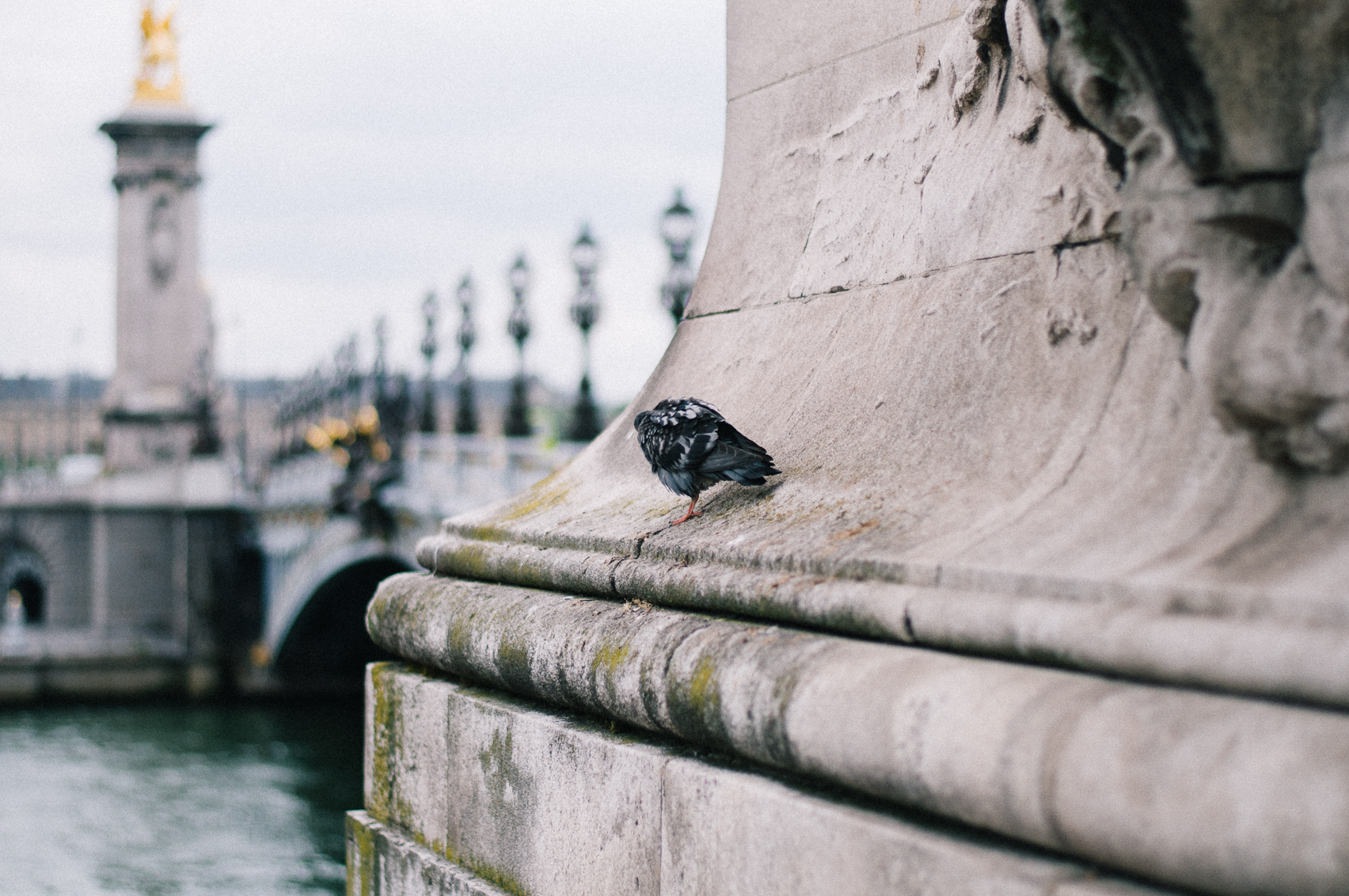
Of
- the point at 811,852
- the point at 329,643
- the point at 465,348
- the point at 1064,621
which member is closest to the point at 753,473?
the point at 811,852

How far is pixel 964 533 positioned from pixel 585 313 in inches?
575

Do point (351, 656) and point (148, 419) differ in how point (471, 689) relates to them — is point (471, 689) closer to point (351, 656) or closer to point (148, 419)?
point (351, 656)

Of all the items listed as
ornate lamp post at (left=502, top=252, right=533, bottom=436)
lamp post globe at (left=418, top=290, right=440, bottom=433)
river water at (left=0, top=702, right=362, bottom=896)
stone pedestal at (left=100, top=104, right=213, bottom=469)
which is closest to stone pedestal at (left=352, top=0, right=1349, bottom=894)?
ornate lamp post at (left=502, top=252, right=533, bottom=436)

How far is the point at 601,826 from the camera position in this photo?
2.61m

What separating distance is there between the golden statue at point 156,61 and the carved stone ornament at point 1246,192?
1815 inches

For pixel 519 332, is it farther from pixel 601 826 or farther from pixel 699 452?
pixel 601 826

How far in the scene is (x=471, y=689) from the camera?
3186mm

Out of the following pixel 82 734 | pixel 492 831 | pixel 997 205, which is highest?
pixel 997 205

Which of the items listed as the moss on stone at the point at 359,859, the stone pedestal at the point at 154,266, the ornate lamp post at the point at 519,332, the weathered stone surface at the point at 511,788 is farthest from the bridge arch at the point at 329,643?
the weathered stone surface at the point at 511,788

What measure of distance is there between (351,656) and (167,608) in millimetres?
6358

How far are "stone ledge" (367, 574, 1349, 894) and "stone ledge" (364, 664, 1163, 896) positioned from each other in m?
0.05

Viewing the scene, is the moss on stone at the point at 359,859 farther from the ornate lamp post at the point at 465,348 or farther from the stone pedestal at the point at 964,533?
the ornate lamp post at the point at 465,348

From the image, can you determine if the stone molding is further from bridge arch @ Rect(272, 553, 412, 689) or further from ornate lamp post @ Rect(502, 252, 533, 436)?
ornate lamp post @ Rect(502, 252, 533, 436)

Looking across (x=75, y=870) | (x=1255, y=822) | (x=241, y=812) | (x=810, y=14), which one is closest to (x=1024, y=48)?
(x=810, y=14)
